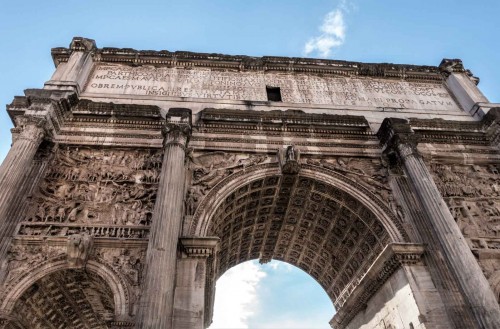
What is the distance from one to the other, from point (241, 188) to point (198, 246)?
2493mm

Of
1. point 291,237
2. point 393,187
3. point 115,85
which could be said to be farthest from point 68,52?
point 393,187

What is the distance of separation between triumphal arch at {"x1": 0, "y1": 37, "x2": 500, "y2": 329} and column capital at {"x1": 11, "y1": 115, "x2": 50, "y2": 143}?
44 mm

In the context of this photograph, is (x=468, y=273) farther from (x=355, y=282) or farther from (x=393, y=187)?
(x=355, y=282)

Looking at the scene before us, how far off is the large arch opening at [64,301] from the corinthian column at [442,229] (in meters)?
7.59

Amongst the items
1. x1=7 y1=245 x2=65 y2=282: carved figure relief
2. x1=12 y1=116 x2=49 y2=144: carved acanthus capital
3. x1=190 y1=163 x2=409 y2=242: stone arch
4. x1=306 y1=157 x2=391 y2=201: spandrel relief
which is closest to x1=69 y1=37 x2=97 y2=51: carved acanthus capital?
x1=12 y1=116 x2=49 y2=144: carved acanthus capital

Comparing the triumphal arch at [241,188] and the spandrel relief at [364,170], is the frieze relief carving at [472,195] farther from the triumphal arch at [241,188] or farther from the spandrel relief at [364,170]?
the spandrel relief at [364,170]

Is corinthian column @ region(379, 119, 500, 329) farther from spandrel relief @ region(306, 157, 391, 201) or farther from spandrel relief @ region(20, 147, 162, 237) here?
spandrel relief @ region(20, 147, 162, 237)

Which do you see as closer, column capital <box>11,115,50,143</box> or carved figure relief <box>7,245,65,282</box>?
carved figure relief <box>7,245,65,282</box>

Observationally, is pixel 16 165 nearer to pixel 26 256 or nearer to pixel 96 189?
pixel 96 189

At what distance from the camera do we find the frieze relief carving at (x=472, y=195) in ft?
32.7

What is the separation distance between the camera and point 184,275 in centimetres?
802

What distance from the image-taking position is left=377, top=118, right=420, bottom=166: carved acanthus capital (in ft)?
34.5

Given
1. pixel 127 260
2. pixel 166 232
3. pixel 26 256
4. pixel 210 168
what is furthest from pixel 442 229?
pixel 26 256

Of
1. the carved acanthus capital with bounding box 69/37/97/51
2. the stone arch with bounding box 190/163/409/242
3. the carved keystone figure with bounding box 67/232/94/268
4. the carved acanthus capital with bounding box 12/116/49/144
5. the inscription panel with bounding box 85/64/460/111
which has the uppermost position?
the carved acanthus capital with bounding box 69/37/97/51
